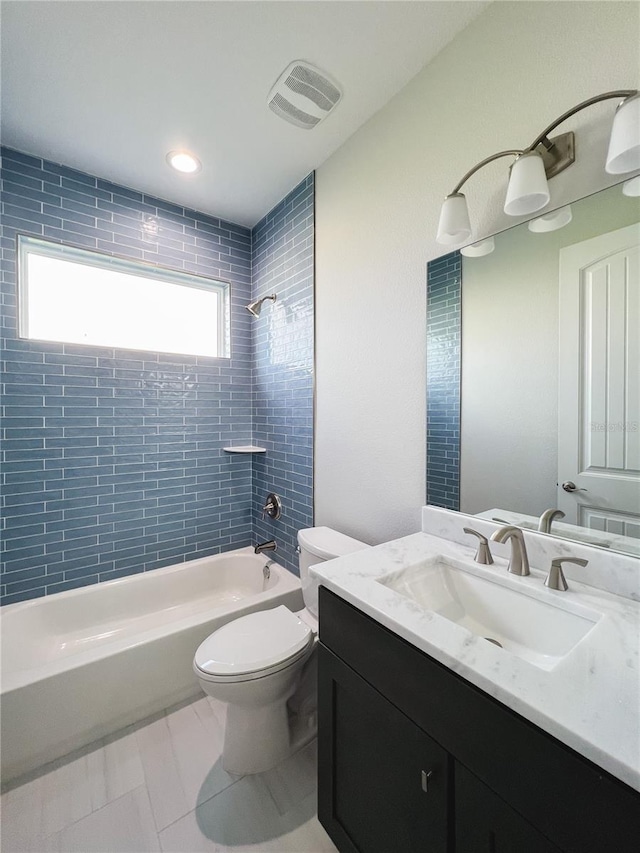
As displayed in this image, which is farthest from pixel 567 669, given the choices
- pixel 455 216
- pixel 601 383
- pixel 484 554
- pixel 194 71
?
pixel 194 71

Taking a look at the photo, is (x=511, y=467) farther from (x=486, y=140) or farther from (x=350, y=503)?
(x=486, y=140)

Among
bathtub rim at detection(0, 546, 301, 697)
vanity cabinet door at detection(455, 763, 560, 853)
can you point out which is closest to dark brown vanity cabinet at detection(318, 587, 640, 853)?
vanity cabinet door at detection(455, 763, 560, 853)

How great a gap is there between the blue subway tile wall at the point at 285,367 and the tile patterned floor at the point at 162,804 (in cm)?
96

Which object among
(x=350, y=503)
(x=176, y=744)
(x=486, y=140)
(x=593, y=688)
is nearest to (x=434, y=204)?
(x=486, y=140)

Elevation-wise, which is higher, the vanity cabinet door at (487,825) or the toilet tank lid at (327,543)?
the toilet tank lid at (327,543)

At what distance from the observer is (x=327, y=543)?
1.58 meters

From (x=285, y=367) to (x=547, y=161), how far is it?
159 cm

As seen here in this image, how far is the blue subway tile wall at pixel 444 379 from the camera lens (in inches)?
49.8

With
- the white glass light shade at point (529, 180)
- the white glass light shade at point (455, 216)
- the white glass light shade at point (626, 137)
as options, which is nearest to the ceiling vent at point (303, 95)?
the white glass light shade at point (455, 216)

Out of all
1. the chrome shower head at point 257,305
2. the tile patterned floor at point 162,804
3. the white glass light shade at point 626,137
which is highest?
the chrome shower head at point 257,305

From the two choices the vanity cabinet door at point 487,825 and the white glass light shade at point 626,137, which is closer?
the vanity cabinet door at point 487,825

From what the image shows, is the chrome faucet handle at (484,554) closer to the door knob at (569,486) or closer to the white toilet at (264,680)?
the door knob at (569,486)

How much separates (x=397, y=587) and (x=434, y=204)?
140 centimetres

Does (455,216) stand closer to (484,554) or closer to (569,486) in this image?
(569,486)
